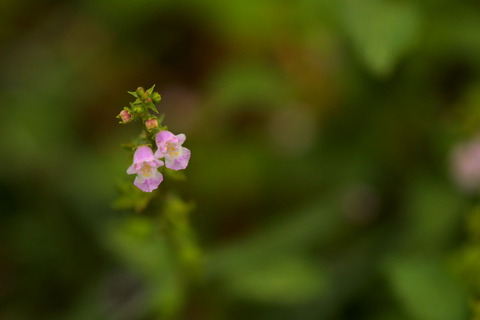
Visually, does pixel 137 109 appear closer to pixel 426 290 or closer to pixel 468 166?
pixel 426 290

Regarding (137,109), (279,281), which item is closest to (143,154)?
(137,109)

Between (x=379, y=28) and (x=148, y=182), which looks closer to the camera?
(x=148, y=182)

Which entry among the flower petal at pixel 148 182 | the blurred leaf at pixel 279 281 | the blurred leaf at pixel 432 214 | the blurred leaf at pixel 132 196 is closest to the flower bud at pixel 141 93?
the flower petal at pixel 148 182

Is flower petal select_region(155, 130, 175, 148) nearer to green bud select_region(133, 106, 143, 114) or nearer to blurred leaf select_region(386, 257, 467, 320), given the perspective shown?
green bud select_region(133, 106, 143, 114)

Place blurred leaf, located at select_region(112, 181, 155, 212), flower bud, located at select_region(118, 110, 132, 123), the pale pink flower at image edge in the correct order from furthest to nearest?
the pale pink flower at image edge < blurred leaf, located at select_region(112, 181, 155, 212) < flower bud, located at select_region(118, 110, 132, 123)

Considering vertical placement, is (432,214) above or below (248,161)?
below

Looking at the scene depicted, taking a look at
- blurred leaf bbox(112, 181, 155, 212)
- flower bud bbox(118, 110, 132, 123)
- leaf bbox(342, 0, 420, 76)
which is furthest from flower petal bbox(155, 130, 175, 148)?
leaf bbox(342, 0, 420, 76)

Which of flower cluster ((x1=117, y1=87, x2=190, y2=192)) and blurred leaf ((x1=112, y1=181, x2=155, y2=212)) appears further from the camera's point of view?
blurred leaf ((x1=112, y1=181, x2=155, y2=212))

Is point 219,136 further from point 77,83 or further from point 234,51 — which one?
point 77,83
